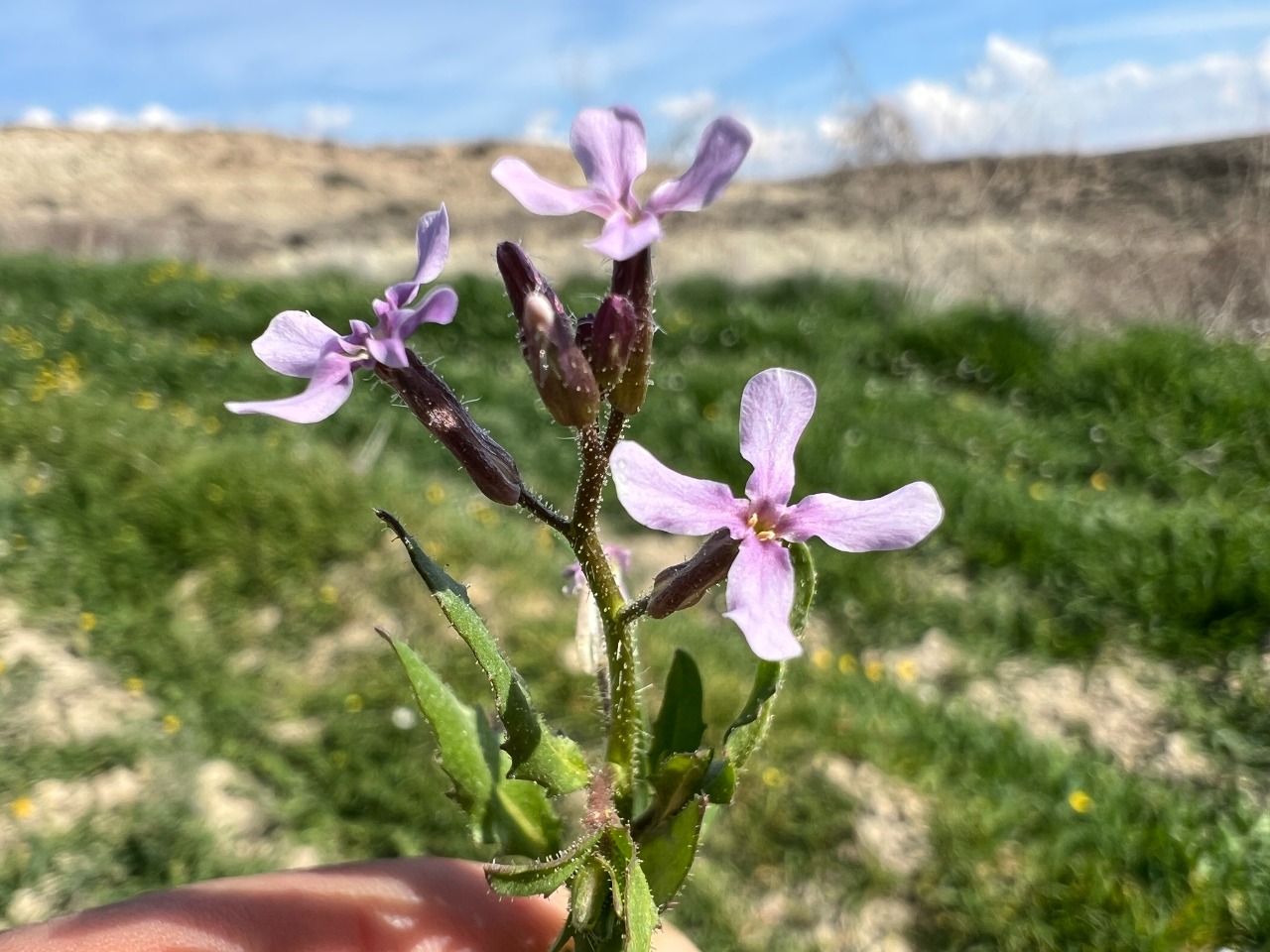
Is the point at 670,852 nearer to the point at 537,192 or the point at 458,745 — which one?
the point at 458,745

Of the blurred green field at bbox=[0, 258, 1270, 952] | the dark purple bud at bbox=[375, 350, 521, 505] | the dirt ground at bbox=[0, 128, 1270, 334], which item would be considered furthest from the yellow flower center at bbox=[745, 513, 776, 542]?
the dirt ground at bbox=[0, 128, 1270, 334]

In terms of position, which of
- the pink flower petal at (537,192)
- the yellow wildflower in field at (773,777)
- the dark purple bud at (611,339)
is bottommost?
the yellow wildflower in field at (773,777)

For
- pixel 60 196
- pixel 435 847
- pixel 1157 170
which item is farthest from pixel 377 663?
pixel 60 196

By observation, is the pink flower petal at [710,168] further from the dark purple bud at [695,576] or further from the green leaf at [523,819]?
the green leaf at [523,819]

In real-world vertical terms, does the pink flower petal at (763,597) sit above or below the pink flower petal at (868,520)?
below

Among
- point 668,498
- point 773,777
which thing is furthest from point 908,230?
point 668,498

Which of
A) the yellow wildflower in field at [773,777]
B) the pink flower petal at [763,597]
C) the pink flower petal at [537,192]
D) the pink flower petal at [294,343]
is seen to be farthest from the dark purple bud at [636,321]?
the yellow wildflower in field at [773,777]
